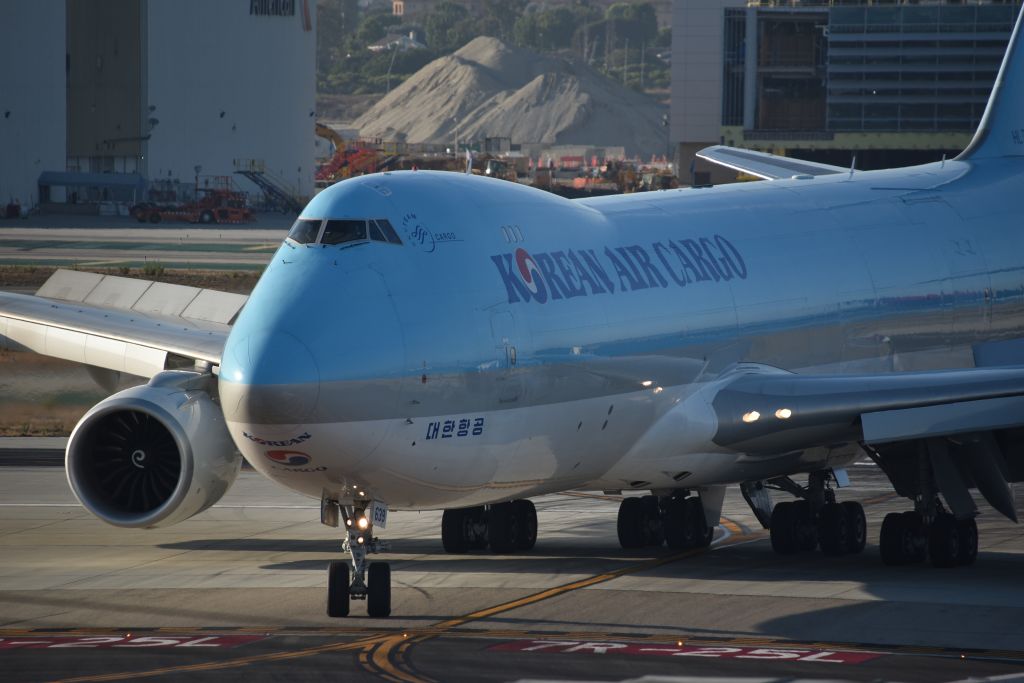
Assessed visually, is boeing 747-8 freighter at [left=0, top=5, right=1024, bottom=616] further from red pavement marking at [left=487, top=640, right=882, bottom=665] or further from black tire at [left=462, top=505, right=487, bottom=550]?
red pavement marking at [left=487, top=640, right=882, bottom=665]


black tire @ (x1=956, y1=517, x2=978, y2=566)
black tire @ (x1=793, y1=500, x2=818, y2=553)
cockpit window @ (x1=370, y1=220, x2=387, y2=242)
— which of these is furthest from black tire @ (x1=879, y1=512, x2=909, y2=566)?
cockpit window @ (x1=370, y1=220, x2=387, y2=242)

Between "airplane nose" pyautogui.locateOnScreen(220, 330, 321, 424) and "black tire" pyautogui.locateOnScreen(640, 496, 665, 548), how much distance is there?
10608mm

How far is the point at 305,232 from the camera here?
21.2 meters

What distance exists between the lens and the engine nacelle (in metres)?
24.3

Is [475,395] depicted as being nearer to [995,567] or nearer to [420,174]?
[420,174]

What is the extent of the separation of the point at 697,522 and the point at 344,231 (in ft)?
33.0

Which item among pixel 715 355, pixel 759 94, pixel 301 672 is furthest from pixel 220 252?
pixel 759 94

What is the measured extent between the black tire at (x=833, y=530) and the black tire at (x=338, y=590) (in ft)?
31.7

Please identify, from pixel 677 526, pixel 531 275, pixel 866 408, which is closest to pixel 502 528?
pixel 677 526

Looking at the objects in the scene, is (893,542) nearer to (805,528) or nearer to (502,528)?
(805,528)

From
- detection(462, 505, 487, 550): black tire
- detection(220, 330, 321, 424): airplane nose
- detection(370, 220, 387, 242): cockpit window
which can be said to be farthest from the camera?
detection(462, 505, 487, 550): black tire

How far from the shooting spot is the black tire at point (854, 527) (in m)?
28.5

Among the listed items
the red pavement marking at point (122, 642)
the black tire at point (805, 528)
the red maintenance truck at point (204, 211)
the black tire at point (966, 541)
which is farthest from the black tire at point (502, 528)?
the red maintenance truck at point (204, 211)

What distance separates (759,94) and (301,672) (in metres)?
139
